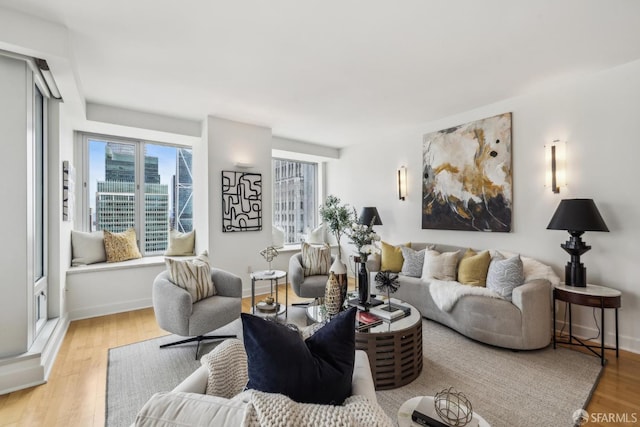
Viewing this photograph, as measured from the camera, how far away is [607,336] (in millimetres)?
2850

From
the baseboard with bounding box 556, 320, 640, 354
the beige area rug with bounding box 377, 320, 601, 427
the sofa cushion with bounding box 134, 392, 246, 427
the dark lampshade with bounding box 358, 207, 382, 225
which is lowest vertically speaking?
the beige area rug with bounding box 377, 320, 601, 427

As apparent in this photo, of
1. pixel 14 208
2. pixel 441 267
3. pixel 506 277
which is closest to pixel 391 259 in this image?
pixel 441 267

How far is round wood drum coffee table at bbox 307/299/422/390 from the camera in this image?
85.3 inches

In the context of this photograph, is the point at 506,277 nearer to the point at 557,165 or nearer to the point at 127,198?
the point at 557,165

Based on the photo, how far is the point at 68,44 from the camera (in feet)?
7.34

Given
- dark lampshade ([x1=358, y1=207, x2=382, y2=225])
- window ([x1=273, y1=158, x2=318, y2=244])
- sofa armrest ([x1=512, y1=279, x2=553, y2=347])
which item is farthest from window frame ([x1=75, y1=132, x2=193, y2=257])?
sofa armrest ([x1=512, y1=279, x2=553, y2=347])

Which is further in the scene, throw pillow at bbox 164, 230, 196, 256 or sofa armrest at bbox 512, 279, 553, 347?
throw pillow at bbox 164, 230, 196, 256

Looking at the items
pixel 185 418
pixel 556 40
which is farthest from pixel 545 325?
pixel 185 418

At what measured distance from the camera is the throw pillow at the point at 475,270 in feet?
10.6

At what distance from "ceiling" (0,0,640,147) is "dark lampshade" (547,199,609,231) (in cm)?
129

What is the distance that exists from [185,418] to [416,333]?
1918 millimetres

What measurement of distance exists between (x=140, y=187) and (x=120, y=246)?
3.15 ft

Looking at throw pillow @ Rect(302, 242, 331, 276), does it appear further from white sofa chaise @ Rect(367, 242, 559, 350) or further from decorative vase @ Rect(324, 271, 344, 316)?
white sofa chaise @ Rect(367, 242, 559, 350)

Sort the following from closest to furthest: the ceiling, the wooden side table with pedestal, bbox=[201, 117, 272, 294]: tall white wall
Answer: the ceiling, the wooden side table with pedestal, bbox=[201, 117, 272, 294]: tall white wall
